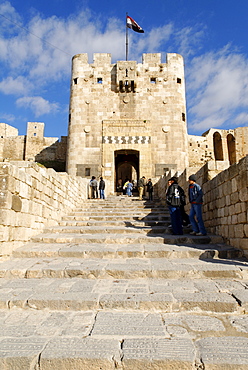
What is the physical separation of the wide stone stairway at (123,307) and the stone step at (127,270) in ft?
0.05

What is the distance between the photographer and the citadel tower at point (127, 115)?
669 inches

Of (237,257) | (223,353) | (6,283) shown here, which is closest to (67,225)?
(6,283)

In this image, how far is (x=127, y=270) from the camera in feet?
12.4

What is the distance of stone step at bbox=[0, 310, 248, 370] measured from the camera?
6.31 feet

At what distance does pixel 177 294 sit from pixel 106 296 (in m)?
0.84

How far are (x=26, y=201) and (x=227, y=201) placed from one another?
13.8 feet

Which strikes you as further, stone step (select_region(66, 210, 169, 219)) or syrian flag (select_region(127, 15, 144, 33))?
syrian flag (select_region(127, 15, 144, 33))

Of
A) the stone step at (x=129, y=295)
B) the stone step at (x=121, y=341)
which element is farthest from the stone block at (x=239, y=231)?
the stone step at (x=121, y=341)

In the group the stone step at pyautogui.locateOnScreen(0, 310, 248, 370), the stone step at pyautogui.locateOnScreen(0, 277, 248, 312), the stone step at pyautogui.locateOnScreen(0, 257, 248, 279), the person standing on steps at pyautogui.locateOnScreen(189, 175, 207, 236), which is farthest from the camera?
the person standing on steps at pyautogui.locateOnScreen(189, 175, 207, 236)

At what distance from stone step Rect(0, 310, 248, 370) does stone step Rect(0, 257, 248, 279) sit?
1047mm

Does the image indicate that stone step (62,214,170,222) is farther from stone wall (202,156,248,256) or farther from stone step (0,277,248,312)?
stone step (0,277,248,312)

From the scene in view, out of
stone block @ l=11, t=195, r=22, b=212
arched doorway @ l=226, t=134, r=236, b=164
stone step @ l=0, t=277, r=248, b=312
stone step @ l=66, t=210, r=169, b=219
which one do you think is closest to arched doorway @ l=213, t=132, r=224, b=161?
arched doorway @ l=226, t=134, r=236, b=164

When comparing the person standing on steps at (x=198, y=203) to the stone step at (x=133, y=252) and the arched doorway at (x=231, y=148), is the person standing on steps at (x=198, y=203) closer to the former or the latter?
the stone step at (x=133, y=252)

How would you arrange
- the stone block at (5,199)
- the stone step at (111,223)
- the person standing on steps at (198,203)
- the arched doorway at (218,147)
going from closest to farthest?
the stone block at (5,199) < the person standing on steps at (198,203) < the stone step at (111,223) < the arched doorway at (218,147)
